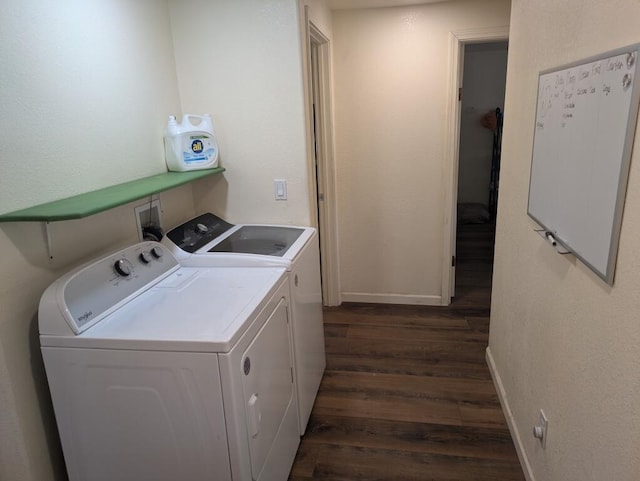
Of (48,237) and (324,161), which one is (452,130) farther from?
(48,237)

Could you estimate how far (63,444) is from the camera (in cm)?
149

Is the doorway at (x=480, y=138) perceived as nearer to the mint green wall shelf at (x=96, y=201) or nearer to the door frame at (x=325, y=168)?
the door frame at (x=325, y=168)

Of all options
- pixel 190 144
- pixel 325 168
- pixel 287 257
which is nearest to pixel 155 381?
pixel 287 257

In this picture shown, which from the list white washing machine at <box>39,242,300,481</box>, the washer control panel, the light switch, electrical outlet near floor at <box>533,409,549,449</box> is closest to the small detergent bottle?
the light switch

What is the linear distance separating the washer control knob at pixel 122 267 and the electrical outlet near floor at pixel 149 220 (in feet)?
1.18

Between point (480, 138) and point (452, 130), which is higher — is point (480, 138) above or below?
below

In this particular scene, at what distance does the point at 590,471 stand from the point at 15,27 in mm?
2184

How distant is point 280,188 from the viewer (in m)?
2.47

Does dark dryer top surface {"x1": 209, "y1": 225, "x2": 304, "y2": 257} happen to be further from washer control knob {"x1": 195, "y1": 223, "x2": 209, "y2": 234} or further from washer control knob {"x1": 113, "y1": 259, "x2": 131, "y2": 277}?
washer control knob {"x1": 113, "y1": 259, "x2": 131, "y2": 277}

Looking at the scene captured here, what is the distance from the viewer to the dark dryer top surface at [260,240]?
2.14 metres

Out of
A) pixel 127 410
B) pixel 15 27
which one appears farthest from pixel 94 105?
pixel 127 410

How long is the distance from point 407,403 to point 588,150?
164 centimetres

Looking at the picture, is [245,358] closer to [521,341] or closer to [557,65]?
[521,341]

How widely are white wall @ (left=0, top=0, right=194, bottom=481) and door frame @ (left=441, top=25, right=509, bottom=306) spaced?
2.03 meters
